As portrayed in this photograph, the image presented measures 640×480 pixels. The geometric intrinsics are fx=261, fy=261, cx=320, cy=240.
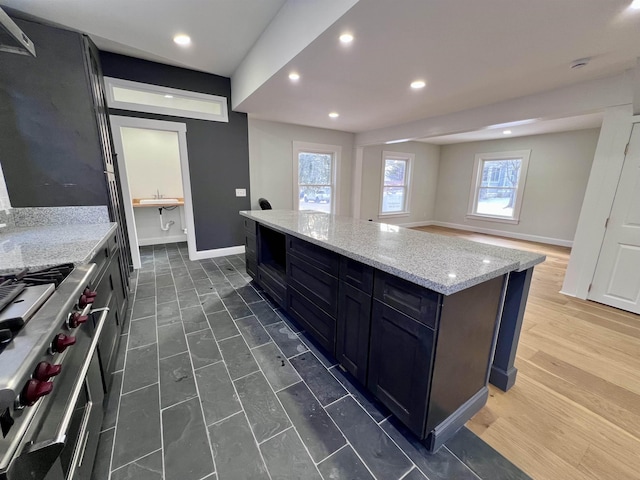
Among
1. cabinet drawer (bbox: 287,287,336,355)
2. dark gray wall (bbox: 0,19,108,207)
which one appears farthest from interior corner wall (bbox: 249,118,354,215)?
cabinet drawer (bbox: 287,287,336,355)

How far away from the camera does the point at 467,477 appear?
1.18 m

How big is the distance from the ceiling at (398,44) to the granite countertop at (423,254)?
4.53 ft

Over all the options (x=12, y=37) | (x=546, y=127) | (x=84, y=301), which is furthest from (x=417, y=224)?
(x=12, y=37)

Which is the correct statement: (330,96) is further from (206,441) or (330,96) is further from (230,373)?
(206,441)

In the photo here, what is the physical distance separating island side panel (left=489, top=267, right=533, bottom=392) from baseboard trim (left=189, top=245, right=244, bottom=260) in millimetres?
3868

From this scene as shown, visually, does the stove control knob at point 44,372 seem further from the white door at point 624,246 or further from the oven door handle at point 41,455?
the white door at point 624,246

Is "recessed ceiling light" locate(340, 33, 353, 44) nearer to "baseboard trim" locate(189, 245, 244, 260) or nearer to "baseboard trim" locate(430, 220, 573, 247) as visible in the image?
"baseboard trim" locate(189, 245, 244, 260)

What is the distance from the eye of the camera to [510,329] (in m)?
1.59

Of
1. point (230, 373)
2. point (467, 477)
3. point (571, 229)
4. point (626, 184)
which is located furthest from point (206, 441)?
point (571, 229)

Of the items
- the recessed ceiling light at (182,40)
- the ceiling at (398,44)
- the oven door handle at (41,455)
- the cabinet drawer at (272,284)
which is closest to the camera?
the oven door handle at (41,455)

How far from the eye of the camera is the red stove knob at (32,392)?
24.0 inches

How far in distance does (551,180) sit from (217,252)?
689cm

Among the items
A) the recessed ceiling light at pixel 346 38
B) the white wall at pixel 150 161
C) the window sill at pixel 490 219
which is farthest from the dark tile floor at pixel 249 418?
the window sill at pixel 490 219

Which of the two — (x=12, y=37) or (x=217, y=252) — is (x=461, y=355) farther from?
(x=217, y=252)
